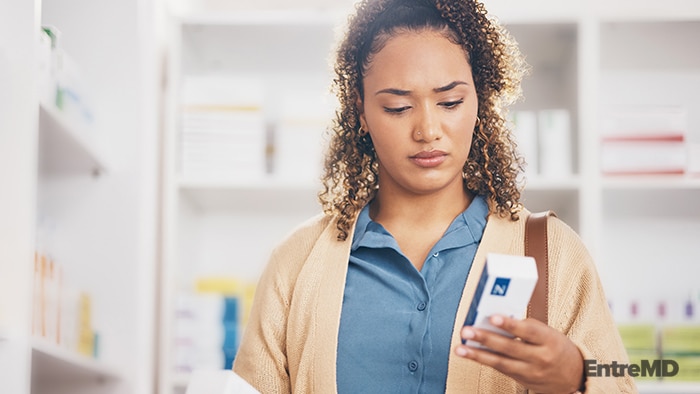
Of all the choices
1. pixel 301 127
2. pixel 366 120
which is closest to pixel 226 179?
pixel 301 127

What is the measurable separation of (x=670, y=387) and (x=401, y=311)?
55.4 inches

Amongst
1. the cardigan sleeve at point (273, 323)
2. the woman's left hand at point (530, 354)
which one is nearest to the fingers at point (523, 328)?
the woman's left hand at point (530, 354)

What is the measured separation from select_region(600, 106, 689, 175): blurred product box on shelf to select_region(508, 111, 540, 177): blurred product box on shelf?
0.16m

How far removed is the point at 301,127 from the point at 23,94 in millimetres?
1100

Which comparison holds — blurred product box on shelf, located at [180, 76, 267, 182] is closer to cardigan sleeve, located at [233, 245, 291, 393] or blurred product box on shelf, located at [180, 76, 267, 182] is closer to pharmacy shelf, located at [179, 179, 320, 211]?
pharmacy shelf, located at [179, 179, 320, 211]

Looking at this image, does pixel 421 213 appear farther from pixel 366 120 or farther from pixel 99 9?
pixel 99 9

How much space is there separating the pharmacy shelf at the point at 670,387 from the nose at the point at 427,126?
1418 millimetres

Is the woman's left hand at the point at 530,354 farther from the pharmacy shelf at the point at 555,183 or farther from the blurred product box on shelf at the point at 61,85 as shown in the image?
the pharmacy shelf at the point at 555,183

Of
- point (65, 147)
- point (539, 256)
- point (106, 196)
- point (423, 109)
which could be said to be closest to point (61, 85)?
point (65, 147)

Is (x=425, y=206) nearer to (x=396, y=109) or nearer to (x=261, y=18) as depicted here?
(x=396, y=109)

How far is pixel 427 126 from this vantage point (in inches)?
51.1

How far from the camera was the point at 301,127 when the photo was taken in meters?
2.64

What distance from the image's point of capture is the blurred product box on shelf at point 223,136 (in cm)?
264

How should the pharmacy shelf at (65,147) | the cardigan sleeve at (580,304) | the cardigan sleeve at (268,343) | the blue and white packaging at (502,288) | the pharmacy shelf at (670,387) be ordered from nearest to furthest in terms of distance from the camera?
the blue and white packaging at (502,288) → the cardigan sleeve at (580,304) → the cardigan sleeve at (268,343) → the pharmacy shelf at (65,147) → the pharmacy shelf at (670,387)
